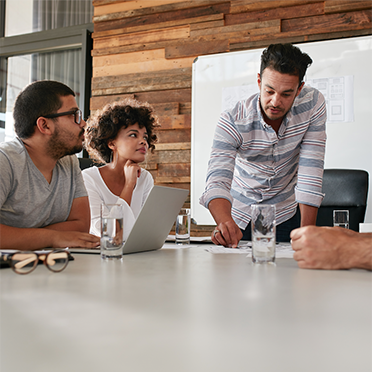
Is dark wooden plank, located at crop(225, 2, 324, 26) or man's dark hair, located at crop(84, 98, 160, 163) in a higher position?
dark wooden plank, located at crop(225, 2, 324, 26)

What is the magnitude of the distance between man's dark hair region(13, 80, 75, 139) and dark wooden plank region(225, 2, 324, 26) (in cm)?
220

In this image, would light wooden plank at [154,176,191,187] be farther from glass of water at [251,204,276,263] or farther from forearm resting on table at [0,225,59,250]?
glass of water at [251,204,276,263]

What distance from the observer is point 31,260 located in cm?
61

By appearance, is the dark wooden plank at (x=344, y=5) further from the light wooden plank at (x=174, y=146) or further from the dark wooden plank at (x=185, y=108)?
the light wooden plank at (x=174, y=146)

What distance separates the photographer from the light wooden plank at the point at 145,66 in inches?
133

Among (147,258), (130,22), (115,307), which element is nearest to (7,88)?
(130,22)

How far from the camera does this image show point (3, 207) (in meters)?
1.30

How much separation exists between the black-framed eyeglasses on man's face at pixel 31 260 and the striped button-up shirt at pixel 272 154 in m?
0.95

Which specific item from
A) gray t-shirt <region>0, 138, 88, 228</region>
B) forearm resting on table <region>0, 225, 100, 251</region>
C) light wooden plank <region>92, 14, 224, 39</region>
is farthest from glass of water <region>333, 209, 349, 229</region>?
light wooden plank <region>92, 14, 224, 39</region>

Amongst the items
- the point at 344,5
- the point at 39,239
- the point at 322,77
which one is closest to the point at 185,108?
the point at 322,77

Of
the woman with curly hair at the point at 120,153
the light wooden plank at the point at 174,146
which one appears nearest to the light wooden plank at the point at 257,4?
the light wooden plank at the point at 174,146

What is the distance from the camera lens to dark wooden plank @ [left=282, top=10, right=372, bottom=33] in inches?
111

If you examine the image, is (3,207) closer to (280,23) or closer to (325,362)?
(325,362)

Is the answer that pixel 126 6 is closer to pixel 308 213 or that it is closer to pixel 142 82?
pixel 142 82
